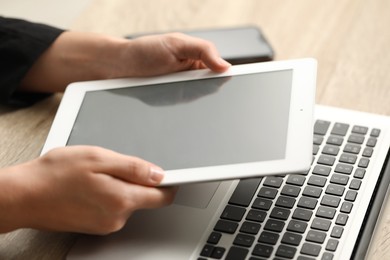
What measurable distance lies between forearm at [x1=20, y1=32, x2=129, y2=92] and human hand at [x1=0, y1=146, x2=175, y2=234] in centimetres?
24

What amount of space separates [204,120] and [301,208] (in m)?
0.14

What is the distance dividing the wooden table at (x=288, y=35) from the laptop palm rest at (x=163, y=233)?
0.05 meters

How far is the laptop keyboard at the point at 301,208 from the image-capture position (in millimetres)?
758

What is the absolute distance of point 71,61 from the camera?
1021mm

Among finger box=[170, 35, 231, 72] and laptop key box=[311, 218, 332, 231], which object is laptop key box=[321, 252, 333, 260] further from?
finger box=[170, 35, 231, 72]

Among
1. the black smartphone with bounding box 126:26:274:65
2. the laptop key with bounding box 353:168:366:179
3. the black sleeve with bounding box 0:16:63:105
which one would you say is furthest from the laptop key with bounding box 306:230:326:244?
the black sleeve with bounding box 0:16:63:105

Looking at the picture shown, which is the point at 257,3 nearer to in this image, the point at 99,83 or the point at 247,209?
the point at 99,83

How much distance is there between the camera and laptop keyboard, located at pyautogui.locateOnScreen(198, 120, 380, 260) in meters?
0.76

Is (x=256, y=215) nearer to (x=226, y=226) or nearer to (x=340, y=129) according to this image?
(x=226, y=226)

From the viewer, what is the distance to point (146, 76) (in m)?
0.94

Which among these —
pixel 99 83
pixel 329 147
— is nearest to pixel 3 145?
pixel 99 83

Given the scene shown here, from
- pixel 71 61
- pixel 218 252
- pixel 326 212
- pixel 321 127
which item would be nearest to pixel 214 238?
pixel 218 252

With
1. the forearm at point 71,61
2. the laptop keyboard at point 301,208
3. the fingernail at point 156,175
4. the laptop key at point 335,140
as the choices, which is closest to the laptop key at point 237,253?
the laptop keyboard at point 301,208

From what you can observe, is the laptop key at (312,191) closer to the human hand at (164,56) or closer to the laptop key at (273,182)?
the laptop key at (273,182)
